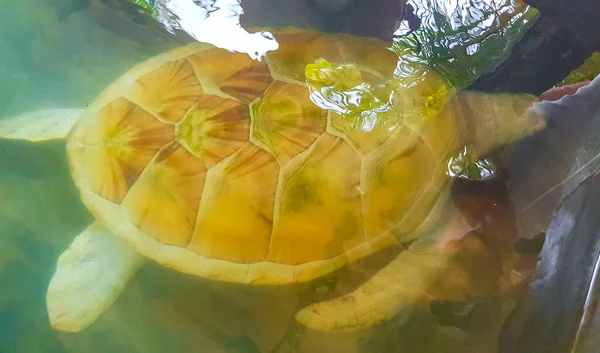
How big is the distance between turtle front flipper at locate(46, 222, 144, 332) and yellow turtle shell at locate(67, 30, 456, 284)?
18 millimetres

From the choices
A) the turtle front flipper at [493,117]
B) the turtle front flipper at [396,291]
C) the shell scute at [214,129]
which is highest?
the turtle front flipper at [493,117]

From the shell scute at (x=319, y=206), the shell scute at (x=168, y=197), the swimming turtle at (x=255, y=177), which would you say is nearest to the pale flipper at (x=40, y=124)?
the swimming turtle at (x=255, y=177)

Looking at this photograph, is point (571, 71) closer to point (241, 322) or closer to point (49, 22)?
point (241, 322)

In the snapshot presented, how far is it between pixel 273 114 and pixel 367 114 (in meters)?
0.11

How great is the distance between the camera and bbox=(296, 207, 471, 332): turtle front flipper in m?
0.46

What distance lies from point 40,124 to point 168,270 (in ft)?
0.73

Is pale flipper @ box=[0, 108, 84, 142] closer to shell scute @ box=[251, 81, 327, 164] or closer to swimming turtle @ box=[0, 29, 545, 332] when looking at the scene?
swimming turtle @ box=[0, 29, 545, 332]

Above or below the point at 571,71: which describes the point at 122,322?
below

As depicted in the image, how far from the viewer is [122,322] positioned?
17.7 inches

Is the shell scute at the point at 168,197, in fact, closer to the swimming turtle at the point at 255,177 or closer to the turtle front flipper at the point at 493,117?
the swimming turtle at the point at 255,177

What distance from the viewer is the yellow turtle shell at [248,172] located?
18.3 inches

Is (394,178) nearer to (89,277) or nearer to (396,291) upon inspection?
(396,291)

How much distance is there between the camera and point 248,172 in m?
0.47

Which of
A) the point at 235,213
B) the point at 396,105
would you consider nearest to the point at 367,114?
the point at 396,105
